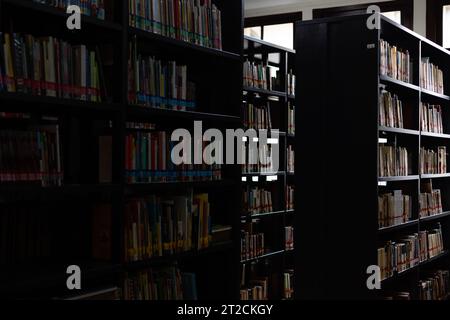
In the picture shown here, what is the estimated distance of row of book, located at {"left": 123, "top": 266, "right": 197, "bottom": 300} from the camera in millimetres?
2555

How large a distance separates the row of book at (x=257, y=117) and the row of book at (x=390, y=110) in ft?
3.92

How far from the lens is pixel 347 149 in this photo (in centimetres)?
382

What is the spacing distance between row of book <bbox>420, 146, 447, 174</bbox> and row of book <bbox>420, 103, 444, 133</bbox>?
0.61 ft

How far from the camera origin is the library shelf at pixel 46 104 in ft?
6.66

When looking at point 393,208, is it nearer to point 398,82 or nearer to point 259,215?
point 398,82

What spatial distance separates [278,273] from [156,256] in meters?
2.87

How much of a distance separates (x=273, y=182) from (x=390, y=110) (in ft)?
4.83

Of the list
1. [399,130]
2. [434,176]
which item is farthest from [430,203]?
[399,130]

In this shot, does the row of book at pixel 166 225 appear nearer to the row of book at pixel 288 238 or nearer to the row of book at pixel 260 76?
the row of book at pixel 260 76

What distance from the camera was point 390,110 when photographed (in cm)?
425

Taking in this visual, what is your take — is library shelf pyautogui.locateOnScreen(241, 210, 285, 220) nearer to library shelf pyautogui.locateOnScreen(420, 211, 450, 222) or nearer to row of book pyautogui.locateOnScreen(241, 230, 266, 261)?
row of book pyautogui.locateOnScreen(241, 230, 266, 261)

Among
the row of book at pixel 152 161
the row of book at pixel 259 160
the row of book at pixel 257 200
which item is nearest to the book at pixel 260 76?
the row of book at pixel 259 160

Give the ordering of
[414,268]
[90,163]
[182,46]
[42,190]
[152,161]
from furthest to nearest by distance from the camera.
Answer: [414,268]
[182,46]
[152,161]
[90,163]
[42,190]

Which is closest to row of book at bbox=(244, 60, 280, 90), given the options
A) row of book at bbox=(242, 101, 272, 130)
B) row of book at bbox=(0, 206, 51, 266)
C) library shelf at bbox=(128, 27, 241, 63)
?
row of book at bbox=(242, 101, 272, 130)
